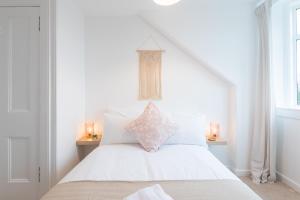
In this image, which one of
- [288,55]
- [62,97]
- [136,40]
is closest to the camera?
[62,97]

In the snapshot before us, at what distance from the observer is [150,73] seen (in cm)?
315

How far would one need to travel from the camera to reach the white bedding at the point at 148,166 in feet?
5.26

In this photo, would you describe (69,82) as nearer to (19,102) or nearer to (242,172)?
(19,102)

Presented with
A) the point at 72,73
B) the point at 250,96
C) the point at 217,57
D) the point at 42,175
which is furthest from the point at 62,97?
the point at 250,96

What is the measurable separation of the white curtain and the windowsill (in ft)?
0.36

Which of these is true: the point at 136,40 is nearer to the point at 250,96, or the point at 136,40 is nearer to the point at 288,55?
the point at 250,96

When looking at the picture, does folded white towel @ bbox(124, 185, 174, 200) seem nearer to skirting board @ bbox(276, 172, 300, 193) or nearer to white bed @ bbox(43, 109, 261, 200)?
white bed @ bbox(43, 109, 261, 200)

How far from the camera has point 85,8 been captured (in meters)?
3.00

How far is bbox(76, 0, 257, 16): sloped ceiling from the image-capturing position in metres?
2.82

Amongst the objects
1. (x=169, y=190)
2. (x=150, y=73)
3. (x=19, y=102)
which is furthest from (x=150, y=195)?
(x=150, y=73)

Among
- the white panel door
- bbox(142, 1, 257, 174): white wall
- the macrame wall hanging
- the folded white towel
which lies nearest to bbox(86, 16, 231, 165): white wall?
the macrame wall hanging

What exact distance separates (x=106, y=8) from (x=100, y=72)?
882 millimetres

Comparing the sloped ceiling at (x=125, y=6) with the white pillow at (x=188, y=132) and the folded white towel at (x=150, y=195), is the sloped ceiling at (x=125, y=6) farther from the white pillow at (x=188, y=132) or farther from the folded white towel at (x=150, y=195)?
the folded white towel at (x=150, y=195)

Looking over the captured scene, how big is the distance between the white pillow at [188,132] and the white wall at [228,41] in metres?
0.66
